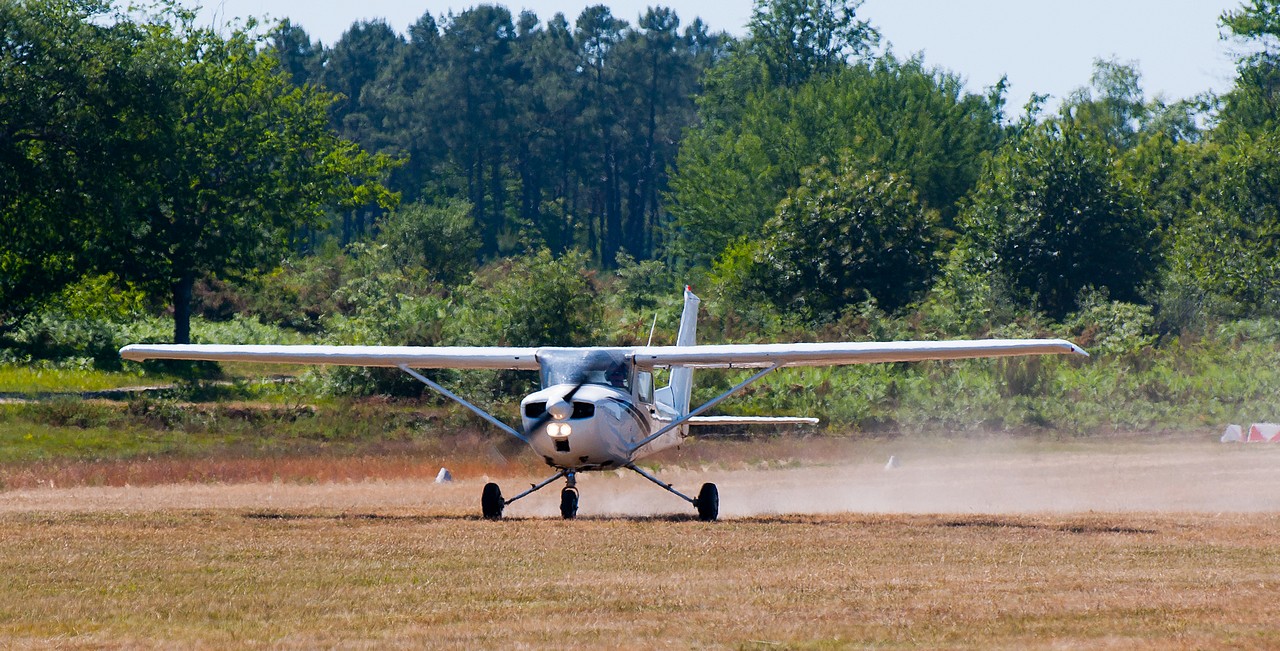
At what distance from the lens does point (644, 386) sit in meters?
18.4

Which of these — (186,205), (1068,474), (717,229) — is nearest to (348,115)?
(717,229)

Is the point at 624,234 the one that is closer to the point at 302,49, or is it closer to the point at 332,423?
the point at 302,49

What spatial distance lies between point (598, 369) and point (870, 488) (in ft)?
25.7

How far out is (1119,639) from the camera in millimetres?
8750

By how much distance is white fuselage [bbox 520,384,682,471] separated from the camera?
52.1 feet

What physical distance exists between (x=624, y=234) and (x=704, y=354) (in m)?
108

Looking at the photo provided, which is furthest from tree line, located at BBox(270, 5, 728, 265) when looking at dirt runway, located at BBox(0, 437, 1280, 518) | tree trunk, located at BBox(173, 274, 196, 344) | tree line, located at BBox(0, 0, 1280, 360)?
dirt runway, located at BBox(0, 437, 1280, 518)

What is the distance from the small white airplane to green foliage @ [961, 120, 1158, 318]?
35.9m

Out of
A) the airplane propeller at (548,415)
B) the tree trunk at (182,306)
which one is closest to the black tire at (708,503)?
the airplane propeller at (548,415)

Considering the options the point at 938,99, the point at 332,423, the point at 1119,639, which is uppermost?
the point at 938,99

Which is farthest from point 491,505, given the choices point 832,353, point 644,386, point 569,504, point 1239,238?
point 1239,238

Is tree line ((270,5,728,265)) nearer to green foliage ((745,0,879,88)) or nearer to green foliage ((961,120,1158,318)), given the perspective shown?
green foliage ((745,0,879,88))

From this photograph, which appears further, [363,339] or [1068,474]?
[363,339]

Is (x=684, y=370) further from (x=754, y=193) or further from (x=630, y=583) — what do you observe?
(x=754, y=193)
